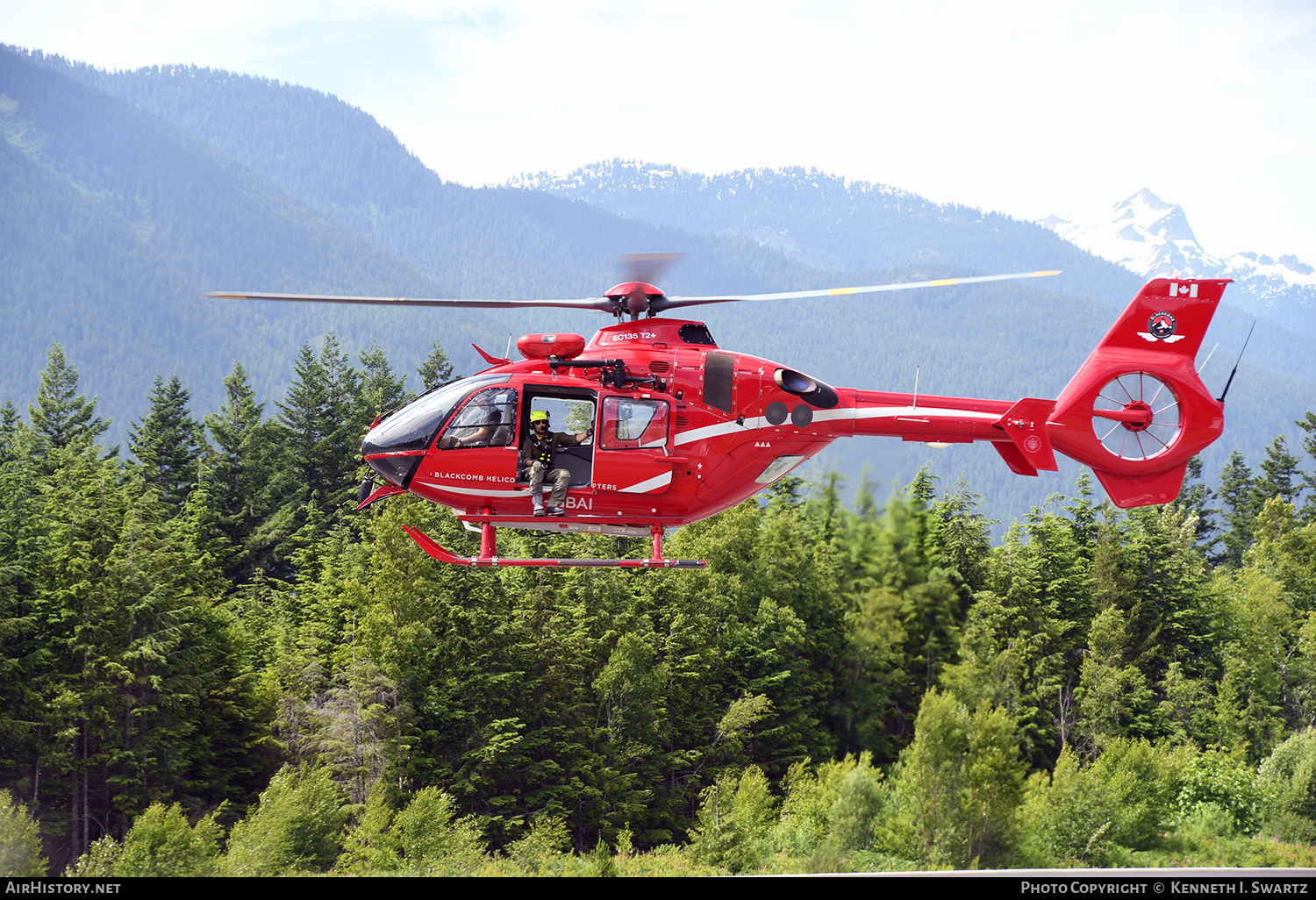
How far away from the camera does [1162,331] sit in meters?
17.5

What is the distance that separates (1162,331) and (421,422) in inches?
474

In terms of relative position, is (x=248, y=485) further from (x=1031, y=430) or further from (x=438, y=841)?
(x=1031, y=430)

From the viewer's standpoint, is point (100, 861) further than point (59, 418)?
No

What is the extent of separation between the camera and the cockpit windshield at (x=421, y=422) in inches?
638

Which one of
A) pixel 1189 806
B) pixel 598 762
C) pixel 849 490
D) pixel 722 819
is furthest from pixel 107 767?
pixel 1189 806

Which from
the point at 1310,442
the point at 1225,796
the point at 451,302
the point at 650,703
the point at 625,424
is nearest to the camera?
the point at 625,424

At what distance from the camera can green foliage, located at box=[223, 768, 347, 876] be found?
2789 cm

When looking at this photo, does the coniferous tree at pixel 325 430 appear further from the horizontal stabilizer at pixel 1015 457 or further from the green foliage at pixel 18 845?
the horizontal stabilizer at pixel 1015 457

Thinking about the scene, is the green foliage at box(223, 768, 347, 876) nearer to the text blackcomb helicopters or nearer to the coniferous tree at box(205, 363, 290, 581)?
the text blackcomb helicopters

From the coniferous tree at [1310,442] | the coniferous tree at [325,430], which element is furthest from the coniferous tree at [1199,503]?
the coniferous tree at [325,430]

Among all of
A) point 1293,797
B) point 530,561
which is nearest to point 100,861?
point 530,561

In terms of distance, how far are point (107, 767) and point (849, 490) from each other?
25.1m

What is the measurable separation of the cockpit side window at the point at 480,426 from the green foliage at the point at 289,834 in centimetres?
1700
